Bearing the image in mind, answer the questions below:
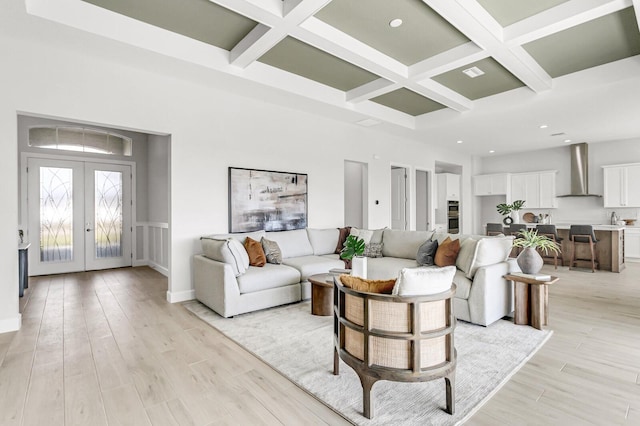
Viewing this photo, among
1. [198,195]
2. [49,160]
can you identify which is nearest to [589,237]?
[198,195]

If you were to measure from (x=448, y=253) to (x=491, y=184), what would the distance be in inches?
258

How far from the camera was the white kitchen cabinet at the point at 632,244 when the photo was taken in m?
7.33

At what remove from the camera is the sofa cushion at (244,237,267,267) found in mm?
4109

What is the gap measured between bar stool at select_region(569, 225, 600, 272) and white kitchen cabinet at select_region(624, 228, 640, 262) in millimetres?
1746

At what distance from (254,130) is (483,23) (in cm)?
323

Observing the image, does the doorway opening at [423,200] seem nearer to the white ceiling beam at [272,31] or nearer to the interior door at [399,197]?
the interior door at [399,197]

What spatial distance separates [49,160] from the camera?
587cm

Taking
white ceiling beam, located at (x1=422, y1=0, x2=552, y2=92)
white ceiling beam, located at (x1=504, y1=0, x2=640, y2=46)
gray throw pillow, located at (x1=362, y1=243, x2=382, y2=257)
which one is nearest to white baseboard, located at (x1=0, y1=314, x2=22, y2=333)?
gray throw pillow, located at (x1=362, y1=243, x2=382, y2=257)

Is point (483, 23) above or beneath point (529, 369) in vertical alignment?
above

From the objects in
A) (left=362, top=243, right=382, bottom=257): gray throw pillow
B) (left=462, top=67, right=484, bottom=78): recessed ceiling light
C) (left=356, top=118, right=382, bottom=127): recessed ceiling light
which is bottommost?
(left=362, top=243, right=382, bottom=257): gray throw pillow

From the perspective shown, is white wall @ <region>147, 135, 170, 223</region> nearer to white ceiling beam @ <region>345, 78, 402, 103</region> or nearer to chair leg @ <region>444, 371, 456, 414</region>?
white ceiling beam @ <region>345, 78, 402, 103</region>

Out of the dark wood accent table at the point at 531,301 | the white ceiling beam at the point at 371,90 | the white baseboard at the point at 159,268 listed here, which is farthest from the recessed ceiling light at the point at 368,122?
the white baseboard at the point at 159,268

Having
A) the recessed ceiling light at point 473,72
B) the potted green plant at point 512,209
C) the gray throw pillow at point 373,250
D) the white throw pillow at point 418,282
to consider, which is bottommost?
the gray throw pillow at point 373,250

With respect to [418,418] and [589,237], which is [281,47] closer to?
[418,418]
